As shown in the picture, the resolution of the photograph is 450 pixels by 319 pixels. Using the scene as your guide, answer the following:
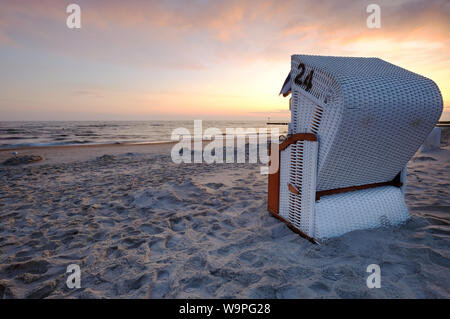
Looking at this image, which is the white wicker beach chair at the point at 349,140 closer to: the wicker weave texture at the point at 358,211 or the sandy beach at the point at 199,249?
the wicker weave texture at the point at 358,211

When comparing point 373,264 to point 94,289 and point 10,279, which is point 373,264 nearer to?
point 94,289

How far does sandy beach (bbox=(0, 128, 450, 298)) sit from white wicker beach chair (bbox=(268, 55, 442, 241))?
25 centimetres

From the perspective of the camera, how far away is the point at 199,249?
257cm

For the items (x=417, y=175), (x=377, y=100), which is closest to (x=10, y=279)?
(x=377, y=100)

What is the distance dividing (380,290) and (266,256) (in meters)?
0.97

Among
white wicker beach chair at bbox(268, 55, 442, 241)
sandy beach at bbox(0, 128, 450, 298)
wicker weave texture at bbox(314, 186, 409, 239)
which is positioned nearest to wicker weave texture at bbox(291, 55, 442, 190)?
white wicker beach chair at bbox(268, 55, 442, 241)

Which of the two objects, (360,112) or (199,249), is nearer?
(360,112)

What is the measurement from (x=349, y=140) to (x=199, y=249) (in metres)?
1.92

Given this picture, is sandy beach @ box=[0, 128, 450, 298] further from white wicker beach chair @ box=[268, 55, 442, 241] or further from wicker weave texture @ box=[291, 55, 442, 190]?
wicker weave texture @ box=[291, 55, 442, 190]

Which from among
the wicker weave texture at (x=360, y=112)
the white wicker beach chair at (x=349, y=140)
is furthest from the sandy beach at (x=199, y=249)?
the wicker weave texture at (x=360, y=112)

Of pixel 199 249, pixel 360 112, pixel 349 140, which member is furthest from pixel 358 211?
pixel 199 249

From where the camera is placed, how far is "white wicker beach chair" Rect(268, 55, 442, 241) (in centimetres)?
205

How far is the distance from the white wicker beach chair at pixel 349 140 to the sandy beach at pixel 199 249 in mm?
247

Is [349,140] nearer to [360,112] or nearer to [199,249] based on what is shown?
[360,112]
